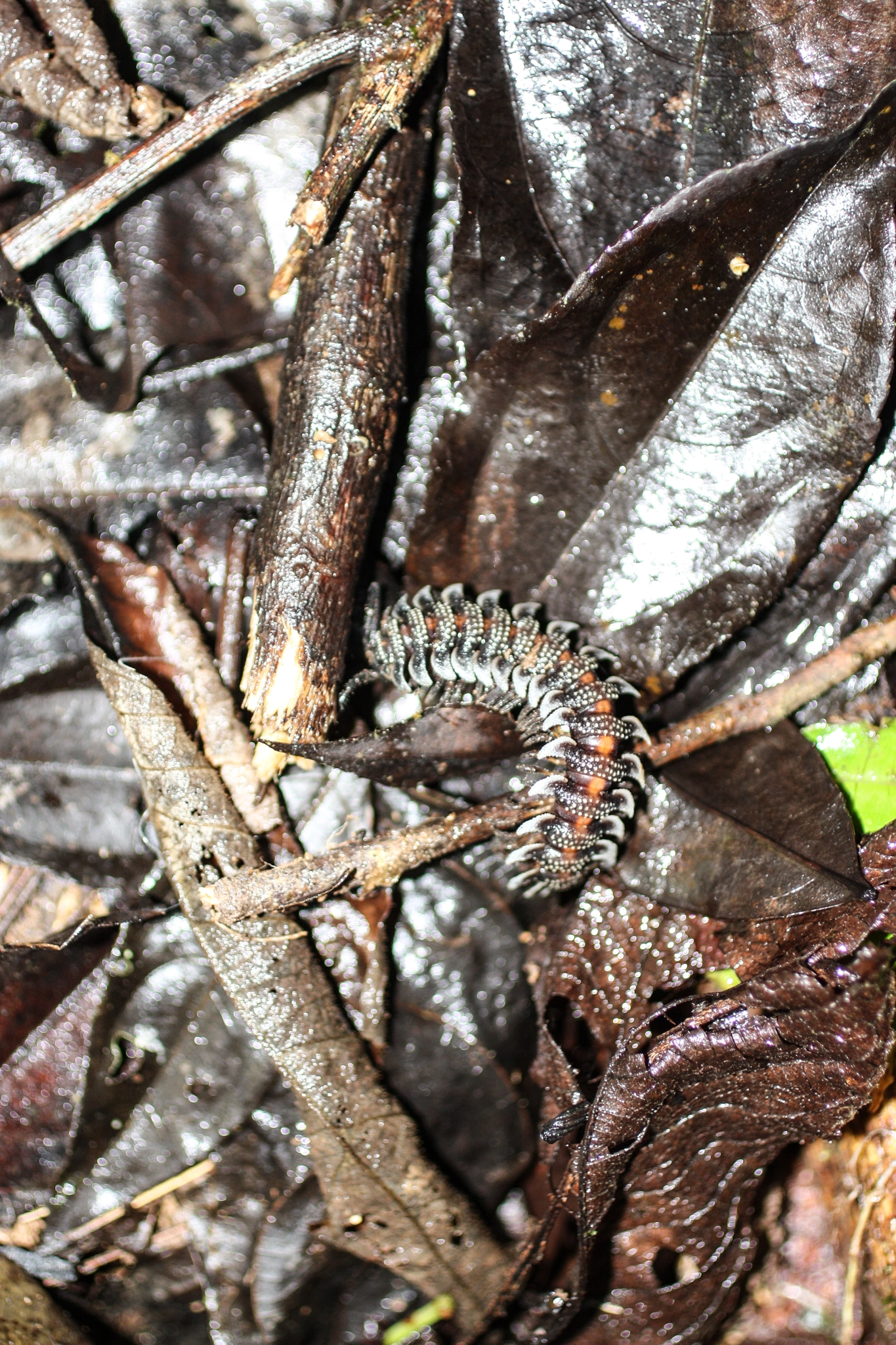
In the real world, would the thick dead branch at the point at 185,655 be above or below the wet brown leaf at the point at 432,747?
above

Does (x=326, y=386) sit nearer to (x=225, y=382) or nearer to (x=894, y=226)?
(x=225, y=382)

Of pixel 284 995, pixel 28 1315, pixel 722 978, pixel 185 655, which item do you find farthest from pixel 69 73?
pixel 28 1315

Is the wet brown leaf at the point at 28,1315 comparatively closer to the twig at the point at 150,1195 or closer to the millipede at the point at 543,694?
the twig at the point at 150,1195

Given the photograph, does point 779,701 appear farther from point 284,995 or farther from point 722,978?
point 284,995

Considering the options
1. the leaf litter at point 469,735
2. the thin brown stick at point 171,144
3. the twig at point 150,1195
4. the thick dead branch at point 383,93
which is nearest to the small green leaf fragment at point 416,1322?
the leaf litter at point 469,735

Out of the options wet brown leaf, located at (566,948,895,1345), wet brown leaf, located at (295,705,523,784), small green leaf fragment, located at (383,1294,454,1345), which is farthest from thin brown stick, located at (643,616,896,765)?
small green leaf fragment, located at (383,1294,454,1345)
